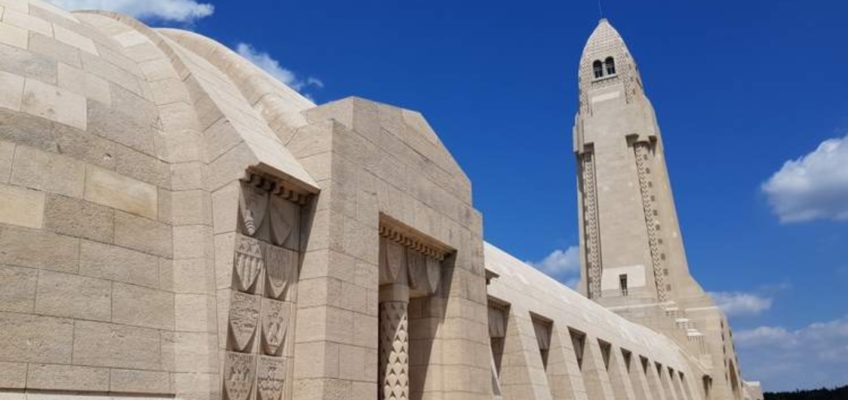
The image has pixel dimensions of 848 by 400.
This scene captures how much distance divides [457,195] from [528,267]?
1242cm

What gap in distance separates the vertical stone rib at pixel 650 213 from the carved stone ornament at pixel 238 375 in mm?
39574

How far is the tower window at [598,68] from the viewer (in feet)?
162

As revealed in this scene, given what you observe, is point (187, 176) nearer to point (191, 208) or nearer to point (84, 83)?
point (191, 208)

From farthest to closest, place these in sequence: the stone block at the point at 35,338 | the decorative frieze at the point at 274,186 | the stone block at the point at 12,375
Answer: the decorative frieze at the point at 274,186 → the stone block at the point at 35,338 → the stone block at the point at 12,375

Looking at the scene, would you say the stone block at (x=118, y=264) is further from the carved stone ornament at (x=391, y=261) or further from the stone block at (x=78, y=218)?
the carved stone ornament at (x=391, y=261)

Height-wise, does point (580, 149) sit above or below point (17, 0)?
above

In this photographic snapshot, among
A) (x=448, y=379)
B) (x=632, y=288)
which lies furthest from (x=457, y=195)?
(x=632, y=288)

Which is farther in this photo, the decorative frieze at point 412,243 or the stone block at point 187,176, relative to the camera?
the decorative frieze at point 412,243

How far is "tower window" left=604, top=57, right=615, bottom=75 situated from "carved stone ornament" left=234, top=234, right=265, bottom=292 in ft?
148

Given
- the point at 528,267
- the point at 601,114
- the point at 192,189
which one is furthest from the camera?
the point at 601,114

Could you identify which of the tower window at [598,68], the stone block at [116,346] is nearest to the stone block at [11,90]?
the stone block at [116,346]

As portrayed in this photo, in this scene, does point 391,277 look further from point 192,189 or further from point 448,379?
point 192,189

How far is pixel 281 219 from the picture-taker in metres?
8.07

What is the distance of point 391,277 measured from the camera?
33.3 feet
